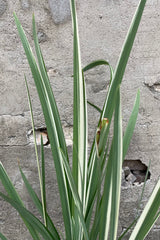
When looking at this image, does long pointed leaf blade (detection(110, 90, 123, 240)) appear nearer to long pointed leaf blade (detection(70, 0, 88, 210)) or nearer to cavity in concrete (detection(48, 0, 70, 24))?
long pointed leaf blade (detection(70, 0, 88, 210))

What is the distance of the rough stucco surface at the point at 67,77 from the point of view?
1.42 m

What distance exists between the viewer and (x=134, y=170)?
148 centimetres

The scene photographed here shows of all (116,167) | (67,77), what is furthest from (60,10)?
(116,167)

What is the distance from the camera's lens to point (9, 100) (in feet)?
4.65

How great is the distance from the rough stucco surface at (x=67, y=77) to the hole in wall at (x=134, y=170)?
1.2 inches


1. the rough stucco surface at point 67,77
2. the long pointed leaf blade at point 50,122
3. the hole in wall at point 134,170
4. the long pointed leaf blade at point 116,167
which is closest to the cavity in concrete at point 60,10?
the rough stucco surface at point 67,77

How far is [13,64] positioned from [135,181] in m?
0.79

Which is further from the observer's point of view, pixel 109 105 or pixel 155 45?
pixel 155 45

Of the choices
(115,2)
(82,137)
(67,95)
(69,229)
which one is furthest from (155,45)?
(69,229)

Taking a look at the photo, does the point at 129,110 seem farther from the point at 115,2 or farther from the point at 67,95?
the point at 115,2

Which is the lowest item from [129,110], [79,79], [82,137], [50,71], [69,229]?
[69,229]

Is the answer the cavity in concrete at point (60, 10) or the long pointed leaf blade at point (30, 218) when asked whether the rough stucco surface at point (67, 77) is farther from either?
the long pointed leaf blade at point (30, 218)

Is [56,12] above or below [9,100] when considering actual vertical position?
above

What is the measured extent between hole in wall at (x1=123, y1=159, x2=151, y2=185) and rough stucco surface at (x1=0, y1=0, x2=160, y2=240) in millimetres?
30
